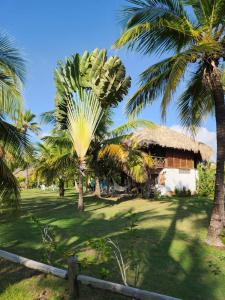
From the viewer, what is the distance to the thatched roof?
2408 cm

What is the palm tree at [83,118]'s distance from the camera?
13141 mm

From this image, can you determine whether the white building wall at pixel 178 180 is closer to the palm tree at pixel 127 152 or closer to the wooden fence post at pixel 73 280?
the palm tree at pixel 127 152

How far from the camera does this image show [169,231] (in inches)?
405

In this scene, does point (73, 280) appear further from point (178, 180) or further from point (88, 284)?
point (178, 180)

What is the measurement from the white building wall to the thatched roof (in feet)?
5.60

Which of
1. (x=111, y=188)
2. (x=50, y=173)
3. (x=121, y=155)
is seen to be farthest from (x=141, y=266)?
(x=111, y=188)

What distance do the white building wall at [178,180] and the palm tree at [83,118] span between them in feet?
42.2

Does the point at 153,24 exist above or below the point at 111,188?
above

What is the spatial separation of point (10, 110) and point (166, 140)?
61.1 feet

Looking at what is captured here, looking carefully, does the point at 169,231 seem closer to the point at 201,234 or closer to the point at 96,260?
the point at 201,234

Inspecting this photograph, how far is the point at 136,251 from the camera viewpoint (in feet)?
26.3

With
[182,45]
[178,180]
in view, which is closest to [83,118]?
[182,45]

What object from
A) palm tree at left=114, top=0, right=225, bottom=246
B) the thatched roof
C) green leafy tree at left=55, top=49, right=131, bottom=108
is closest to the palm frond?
palm tree at left=114, top=0, right=225, bottom=246

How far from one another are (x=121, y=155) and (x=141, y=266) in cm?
1069
